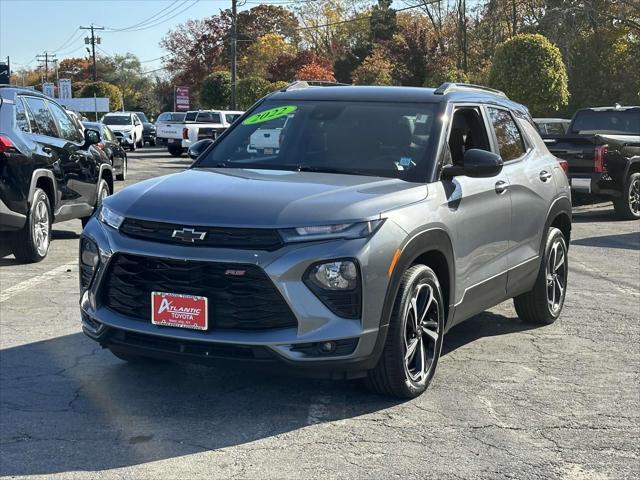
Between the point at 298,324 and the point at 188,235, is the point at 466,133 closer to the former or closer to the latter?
the point at 298,324

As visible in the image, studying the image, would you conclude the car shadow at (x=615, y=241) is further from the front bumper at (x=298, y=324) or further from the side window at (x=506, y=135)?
the front bumper at (x=298, y=324)

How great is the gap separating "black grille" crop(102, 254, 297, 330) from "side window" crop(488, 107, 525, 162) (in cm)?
267

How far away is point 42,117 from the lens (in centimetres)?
1027

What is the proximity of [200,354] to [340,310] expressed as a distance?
0.76m

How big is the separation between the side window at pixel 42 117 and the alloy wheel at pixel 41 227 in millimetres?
929

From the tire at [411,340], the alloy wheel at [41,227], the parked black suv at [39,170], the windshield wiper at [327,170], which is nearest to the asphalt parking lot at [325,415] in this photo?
the tire at [411,340]

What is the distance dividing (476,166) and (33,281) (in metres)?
5.17

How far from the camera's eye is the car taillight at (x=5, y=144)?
29.5ft

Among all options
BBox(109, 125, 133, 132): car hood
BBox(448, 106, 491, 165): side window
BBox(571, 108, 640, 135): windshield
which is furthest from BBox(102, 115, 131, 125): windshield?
BBox(448, 106, 491, 165): side window

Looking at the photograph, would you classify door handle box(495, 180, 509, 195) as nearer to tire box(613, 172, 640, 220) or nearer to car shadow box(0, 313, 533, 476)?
car shadow box(0, 313, 533, 476)

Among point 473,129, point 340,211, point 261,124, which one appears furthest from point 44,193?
point 340,211

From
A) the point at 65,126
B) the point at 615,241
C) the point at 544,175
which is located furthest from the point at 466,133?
the point at 615,241

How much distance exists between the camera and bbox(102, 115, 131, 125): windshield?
39750mm

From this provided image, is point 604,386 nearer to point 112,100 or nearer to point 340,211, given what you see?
point 340,211
